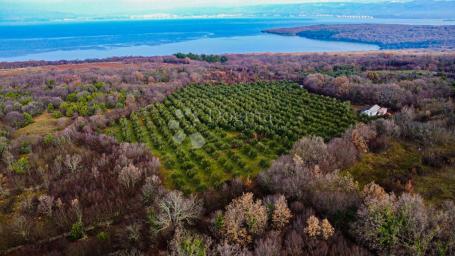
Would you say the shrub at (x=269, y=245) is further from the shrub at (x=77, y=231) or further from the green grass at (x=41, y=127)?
the green grass at (x=41, y=127)

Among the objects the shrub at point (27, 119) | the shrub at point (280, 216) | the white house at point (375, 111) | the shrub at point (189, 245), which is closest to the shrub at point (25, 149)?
the shrub at point (27, 119)

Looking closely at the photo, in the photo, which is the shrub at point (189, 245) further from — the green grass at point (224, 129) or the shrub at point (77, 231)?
the green grass at point (224, 129)

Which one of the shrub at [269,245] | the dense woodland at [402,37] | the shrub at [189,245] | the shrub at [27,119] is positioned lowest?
the dense woodland at [402,37]

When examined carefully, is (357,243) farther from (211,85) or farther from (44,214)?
(211,85)

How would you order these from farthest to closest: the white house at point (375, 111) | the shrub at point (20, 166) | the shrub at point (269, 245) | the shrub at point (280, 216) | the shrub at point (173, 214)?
the white house at point (375, 111)
the shrub at point (20, 166)
the shrub at point (173, 214)
the shrub at point (280, 216)
the shrub at point (269, 245)

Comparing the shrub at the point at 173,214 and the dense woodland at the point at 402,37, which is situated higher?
the shrub at the point at 173,214

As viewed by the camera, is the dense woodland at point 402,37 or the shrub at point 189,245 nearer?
the shrub at point 189,245

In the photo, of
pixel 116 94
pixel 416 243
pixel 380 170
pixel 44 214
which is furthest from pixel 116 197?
pixel 116 94

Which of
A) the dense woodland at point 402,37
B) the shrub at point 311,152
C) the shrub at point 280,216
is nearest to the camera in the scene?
the shrub at point 280,216
